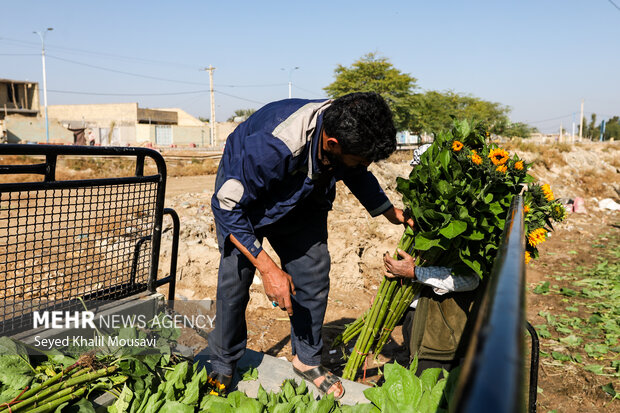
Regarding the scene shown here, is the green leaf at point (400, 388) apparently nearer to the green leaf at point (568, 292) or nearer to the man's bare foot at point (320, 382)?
the man's bare foot at point (320, 382)

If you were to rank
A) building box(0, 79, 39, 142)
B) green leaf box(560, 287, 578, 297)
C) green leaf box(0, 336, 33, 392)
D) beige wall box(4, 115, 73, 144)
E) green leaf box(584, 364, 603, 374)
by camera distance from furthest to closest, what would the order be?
1. building box(0, 79, 39, 142)
2. beige wall box(4, 115, 73, 144)
3. green leaf box(560, 287, 578, 297)
4. green leaf box(584, 364, 603, 374)
5. green leaf box(0, 336, 33, 392)

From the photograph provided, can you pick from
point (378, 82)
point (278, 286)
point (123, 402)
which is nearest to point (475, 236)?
point (278, 286)

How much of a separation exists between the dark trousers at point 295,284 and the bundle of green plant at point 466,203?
0.52 metres

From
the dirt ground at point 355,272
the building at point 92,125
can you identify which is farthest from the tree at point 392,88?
the dirt ground at point 355,272

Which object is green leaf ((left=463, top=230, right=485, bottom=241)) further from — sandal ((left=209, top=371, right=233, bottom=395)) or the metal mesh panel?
the metal mesh panel

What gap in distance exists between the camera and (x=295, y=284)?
3105 mm

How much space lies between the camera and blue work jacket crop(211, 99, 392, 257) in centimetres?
243

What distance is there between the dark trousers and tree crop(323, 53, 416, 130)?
96.2ft

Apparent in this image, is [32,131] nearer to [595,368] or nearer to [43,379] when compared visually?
[43,379]

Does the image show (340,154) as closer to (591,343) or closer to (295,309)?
(295,309)

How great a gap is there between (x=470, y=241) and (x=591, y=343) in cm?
312

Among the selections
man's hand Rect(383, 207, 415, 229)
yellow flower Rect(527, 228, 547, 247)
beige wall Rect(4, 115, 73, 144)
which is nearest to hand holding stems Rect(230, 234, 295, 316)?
man's hand Rect(383, 207, 415, 229)

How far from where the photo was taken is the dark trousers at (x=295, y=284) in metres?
2.82

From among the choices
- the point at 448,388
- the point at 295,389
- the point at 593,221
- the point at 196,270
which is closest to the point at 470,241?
the point at 448,388
